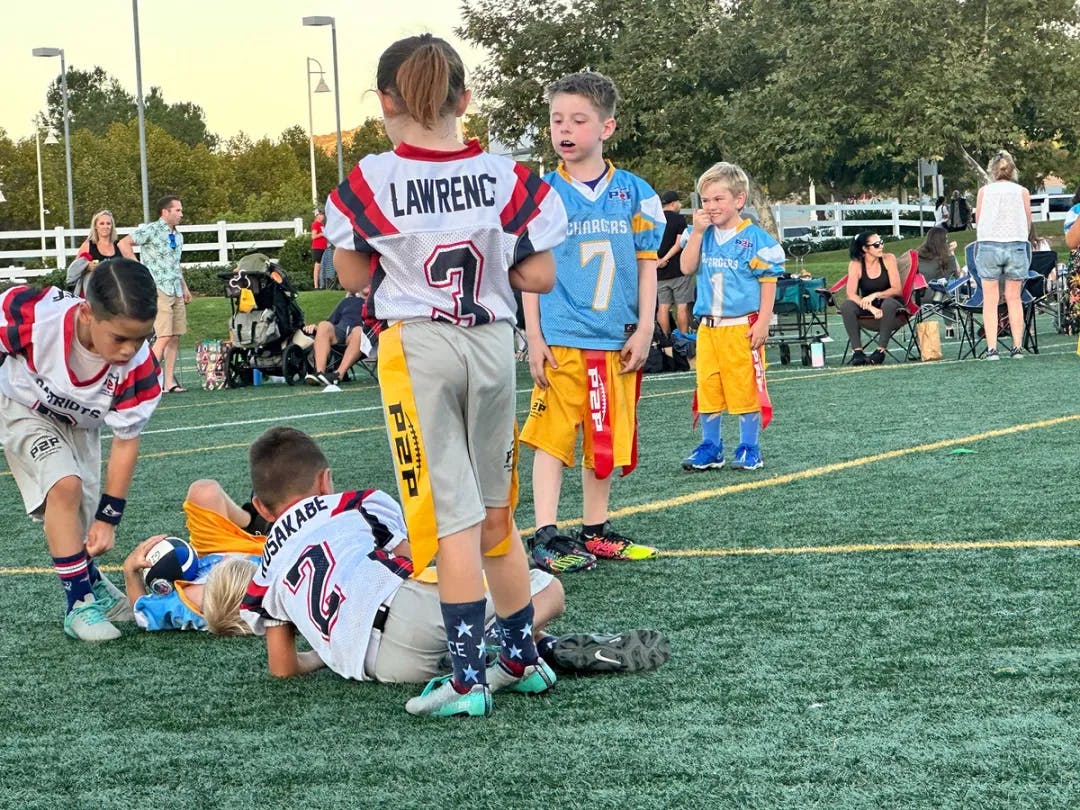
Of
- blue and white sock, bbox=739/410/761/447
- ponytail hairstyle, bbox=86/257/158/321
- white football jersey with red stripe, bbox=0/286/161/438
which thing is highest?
ponytail hairstyle, bbox=86/257/158/321

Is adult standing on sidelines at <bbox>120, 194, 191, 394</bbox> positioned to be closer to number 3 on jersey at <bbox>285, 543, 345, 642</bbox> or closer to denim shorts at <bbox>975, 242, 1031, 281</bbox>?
denim shorts at <bbox>975, 242, 1031, 281</bbox>

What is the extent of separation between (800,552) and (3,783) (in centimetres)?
323

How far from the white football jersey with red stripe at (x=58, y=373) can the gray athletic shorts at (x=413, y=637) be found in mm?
1266

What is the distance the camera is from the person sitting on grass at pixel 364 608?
4.10 meters

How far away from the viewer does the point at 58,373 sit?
15.9 feet

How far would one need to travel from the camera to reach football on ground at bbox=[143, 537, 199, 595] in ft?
16.8

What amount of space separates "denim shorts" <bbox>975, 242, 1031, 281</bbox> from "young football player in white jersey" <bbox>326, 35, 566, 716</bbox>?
11933 millimetres

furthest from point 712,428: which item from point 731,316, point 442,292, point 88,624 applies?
point 442,292

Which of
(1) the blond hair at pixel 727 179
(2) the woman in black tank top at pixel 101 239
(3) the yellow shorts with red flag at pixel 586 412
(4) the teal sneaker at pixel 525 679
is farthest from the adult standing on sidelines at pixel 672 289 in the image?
(4) the teal sneaker at pixel 525 679

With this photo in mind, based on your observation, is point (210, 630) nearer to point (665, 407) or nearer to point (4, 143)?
point (665, 407)

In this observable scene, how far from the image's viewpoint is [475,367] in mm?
3705

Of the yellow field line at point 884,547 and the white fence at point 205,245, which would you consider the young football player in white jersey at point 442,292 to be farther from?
the white fence at point 205,245

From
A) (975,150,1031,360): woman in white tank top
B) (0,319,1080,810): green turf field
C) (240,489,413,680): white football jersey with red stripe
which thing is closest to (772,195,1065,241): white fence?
(975,150,1031,360): woman in white tank top

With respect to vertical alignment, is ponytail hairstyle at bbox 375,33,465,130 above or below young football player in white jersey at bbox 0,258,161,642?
above
